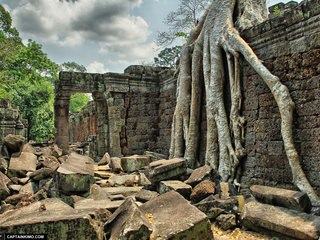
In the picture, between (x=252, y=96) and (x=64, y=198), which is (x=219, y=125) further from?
(x=64, y=198)

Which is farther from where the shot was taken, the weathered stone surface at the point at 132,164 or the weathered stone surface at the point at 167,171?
the weathered stone surface at the point at 132,164

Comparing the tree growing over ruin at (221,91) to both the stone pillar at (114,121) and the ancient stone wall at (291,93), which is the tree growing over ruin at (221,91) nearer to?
the ancient stone wall at (291,93)

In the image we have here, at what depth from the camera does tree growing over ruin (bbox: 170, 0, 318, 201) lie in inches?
139

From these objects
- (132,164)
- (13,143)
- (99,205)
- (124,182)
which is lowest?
(124,182)

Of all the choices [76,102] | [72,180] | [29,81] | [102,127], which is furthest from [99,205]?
[76,102]

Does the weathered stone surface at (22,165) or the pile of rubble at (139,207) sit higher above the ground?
the weathered stone surface at (22,165)

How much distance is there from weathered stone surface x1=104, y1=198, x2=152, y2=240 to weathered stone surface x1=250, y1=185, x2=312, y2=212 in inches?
64.8

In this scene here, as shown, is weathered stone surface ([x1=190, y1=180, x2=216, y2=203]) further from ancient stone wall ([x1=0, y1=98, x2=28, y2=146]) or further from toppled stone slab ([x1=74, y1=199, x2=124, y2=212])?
ancient stone wall ([x1=0, y1=98, x2=28, y2=146])

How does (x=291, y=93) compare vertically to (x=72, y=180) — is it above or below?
above

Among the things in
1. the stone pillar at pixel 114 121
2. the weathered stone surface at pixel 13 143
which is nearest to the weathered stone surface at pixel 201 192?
the weathered stone surface at pixel 13 143

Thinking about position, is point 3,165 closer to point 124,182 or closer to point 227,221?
point 124,182

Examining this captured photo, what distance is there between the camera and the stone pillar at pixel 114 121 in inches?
314

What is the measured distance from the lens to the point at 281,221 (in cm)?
248

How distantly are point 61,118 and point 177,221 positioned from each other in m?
6.89
